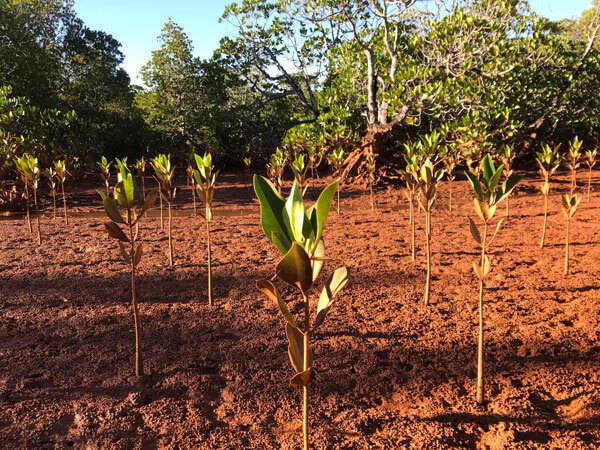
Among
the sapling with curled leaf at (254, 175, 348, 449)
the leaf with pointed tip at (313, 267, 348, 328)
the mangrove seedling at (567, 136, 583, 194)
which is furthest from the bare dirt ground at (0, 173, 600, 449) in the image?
the mangrove seedling at (567, 136, 583, 194)

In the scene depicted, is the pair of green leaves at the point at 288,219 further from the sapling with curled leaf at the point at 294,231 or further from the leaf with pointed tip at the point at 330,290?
the leaf with pointed tip at the point at 330,290

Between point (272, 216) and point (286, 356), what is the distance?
6.92 feet

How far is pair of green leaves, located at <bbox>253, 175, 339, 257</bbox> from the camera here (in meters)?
1.40

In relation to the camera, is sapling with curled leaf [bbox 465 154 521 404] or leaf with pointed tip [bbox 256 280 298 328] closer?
leaf with pointed tip [bbox 256 280 298 328]

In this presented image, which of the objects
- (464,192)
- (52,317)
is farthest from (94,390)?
(464,192)

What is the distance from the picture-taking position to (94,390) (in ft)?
9.55

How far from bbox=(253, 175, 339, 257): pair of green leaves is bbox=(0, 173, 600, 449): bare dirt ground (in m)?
1.42

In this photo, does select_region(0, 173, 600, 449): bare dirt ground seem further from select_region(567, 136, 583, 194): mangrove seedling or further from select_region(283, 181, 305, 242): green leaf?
select_region(567, 136, 583, 194): mangrove seedling

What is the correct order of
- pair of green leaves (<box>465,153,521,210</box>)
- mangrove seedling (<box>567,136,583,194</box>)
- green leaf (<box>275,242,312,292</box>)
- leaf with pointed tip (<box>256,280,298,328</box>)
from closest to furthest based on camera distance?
green leaf (<box>275,242,312,292</box>) < leaf with pointed tip (<box>256,280,298,328</box>) < pair of green leaves (<box>465,153,521,210</box>) < mangrove seedling (<box>567,136,583,194</box>)

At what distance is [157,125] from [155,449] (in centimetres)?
1887

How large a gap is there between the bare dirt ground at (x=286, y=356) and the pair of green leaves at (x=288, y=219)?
142 cm

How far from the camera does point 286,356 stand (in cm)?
331

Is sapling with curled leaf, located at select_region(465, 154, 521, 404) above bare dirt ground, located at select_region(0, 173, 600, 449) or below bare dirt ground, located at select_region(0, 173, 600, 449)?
above

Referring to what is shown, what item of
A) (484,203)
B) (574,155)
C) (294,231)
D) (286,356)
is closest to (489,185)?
(484,203)
